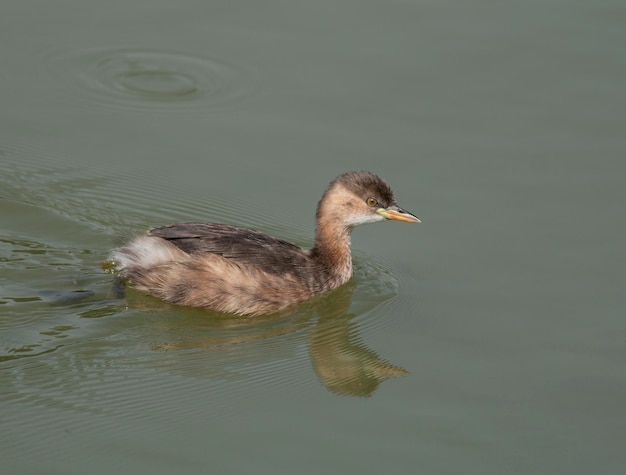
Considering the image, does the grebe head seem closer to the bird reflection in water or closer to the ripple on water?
the bird reflection in water

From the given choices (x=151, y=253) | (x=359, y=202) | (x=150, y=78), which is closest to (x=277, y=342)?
(x=151, y=253)

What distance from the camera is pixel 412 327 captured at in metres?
7.61

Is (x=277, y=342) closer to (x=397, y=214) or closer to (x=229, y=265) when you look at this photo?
(x=229, y=265)

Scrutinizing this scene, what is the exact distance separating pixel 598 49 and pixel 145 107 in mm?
4079

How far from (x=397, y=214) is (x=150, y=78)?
309 cm

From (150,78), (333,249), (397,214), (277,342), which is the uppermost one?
(150,78)

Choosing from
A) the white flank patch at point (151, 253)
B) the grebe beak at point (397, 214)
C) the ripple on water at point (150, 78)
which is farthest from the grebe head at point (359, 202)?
the ripple on water at point (150, 78)

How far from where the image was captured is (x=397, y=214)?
8.13 meters

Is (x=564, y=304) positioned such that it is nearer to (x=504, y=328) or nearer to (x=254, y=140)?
(x=504, y=328)

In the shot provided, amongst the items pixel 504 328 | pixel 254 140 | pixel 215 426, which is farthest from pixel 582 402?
pixel 254 140

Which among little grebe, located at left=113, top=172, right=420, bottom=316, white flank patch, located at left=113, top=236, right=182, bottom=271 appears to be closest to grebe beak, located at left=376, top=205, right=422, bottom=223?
little grebe, located at left=113, top=172, right=420, bottom=316

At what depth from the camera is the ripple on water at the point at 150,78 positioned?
991 cm

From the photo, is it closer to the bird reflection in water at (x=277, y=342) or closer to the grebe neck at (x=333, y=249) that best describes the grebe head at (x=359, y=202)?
the grebe neck at (x=333, y=249)

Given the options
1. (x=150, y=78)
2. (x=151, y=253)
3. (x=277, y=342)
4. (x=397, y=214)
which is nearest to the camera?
(x=277, y=342)
